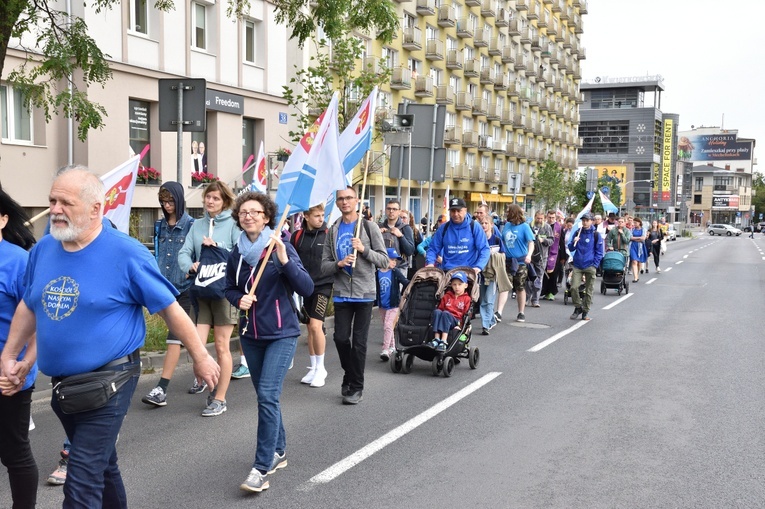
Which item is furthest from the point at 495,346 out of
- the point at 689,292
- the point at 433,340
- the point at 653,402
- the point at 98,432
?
the point at 689,292

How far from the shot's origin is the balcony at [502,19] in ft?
191

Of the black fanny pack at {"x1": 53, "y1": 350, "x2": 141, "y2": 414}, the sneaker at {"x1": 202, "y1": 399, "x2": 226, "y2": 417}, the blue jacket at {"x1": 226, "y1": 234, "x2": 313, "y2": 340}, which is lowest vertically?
the sneaker at {"x1": 202, "y1": 399, "x2": 226, "y2": 417}

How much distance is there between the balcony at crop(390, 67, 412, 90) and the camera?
41.8 metres

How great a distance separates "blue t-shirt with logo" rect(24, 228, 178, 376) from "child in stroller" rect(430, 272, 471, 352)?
5.14 metres

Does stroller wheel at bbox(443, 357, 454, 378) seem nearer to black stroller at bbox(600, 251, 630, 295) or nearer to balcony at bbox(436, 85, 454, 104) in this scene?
black stroller at bbox(600, 251, 630, 295)

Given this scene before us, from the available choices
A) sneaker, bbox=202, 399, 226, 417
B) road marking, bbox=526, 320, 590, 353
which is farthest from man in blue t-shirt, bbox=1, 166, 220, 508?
road marking, bbox=526, 320, 590, 353

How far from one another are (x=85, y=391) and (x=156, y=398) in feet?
11.9

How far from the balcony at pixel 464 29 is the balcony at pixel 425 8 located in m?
4.73

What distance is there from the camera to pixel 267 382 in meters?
4.89

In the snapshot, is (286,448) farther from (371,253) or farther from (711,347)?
(711,347)

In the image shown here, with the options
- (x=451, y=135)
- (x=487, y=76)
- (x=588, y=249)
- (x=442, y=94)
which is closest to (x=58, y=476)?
(x=588, y=249)

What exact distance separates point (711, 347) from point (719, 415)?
3.98 m

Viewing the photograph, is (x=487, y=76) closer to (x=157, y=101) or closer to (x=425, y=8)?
(x=425, y=8)

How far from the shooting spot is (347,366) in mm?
7164
